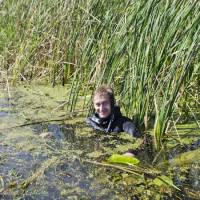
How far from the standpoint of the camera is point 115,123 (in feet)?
11.7

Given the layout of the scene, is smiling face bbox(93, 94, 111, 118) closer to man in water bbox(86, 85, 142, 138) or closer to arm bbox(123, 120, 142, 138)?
man in water bbox(86, 85, 142, 138)

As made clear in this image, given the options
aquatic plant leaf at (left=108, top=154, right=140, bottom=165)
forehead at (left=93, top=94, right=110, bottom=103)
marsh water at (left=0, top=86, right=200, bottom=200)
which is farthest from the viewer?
forehead at (left=93, top=94, right=110, bottom=103)

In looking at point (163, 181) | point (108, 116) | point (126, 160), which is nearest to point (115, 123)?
point (108, 116)

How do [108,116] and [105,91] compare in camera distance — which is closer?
[105,91]

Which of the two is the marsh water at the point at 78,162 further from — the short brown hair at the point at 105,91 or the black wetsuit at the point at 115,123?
the short brown hair at the point at 105,91

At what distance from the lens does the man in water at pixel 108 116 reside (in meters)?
3.44

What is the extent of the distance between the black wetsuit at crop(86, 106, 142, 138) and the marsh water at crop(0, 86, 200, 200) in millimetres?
51

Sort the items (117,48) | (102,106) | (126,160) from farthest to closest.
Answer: (102,106)
(117,48)
(126,160)

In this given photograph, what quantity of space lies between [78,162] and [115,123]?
2.25 ft

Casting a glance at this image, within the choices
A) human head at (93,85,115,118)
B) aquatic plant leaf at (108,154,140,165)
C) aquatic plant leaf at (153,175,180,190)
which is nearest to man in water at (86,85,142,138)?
human head at (93,85,115,118)

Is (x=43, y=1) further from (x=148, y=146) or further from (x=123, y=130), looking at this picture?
(x=148, y=146)

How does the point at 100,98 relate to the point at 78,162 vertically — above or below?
above

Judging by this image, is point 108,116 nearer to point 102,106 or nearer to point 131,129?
point 102,106

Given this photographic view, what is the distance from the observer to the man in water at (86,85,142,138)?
3436 mm
